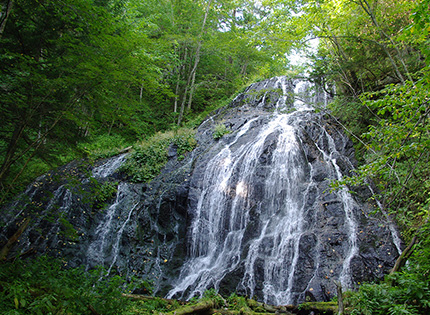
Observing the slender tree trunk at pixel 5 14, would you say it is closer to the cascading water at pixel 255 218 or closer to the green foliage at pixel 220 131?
the cascading water at pixel 255 218

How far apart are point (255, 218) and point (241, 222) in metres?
0.46

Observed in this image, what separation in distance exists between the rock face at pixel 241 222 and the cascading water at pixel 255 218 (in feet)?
0.10

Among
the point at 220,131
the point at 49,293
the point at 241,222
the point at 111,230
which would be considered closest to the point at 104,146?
the point at 111,230

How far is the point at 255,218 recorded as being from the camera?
24.9 ft

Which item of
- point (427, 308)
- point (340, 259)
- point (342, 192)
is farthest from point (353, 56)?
point (427, 308)

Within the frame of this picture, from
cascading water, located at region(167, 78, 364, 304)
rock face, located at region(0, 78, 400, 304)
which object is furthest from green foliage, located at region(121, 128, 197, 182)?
cascading water, located at region(167, 78, 364, 304)

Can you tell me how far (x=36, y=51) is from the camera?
5.21 metres

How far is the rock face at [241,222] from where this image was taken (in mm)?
6090

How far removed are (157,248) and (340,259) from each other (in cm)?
544

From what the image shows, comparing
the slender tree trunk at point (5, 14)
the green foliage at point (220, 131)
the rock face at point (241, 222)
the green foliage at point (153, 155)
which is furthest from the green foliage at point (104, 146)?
the slender tree trunk at point (5, 14)

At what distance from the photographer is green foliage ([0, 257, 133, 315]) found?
2.53m

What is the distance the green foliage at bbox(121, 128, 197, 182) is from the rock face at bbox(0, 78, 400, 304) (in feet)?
1.32

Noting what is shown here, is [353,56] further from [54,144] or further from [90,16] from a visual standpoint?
[54,144]

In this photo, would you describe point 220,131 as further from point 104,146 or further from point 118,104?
point 104,146
